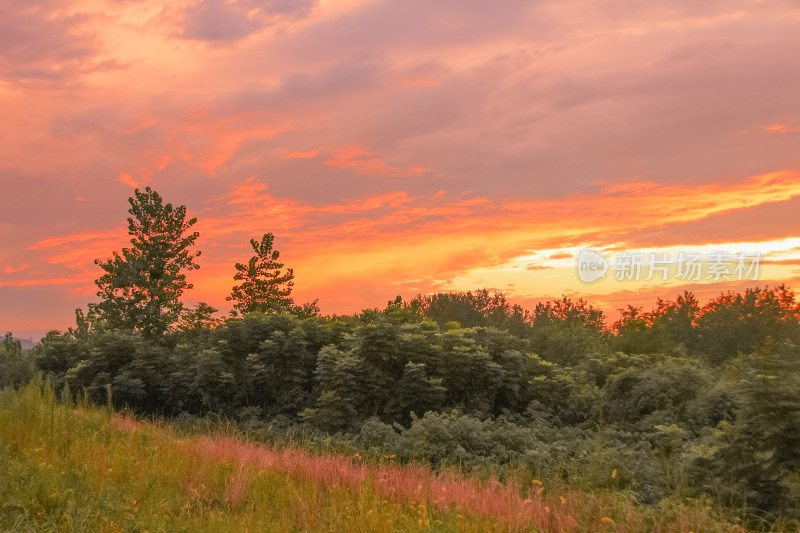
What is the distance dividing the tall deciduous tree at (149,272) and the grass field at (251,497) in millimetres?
16332

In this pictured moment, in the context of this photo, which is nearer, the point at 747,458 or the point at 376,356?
the point at 747,458

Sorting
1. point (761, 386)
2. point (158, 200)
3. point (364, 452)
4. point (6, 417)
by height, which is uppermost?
point (158, 200)

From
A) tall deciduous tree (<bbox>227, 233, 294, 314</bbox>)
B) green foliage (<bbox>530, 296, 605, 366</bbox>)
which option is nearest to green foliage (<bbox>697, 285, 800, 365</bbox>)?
green foliage (<bbox>530, 296, 605, 366</bbox>)

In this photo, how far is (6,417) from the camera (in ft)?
34.9

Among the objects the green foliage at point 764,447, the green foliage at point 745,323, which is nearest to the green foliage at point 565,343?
the green foliage at point 745,323

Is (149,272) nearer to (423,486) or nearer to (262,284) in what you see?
(262,284)

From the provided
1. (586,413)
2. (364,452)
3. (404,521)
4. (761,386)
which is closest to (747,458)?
(761,386)

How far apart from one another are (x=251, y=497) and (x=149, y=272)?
2116cm

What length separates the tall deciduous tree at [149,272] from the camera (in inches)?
1021

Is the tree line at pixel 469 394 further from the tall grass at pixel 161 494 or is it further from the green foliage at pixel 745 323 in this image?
the green foliage at pixel 745 323

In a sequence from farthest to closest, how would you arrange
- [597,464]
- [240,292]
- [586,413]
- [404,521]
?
[240,292] < [586,413] < [597,464] < [404,521]

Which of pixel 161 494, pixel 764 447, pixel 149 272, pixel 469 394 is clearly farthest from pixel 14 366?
pixel 764 447

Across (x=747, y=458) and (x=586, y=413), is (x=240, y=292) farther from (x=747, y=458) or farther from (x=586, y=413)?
(x=747, y=458)

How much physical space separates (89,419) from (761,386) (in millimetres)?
11567
